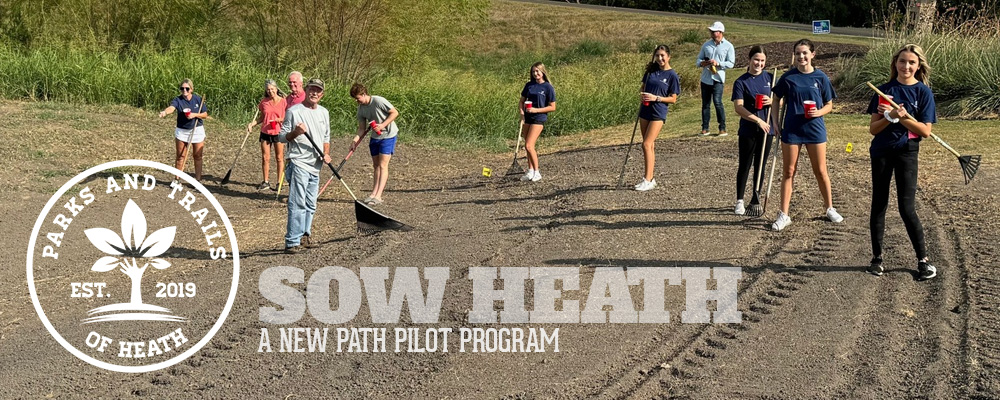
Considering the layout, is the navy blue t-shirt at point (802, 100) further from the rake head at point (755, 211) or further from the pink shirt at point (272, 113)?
the pink shirt at point (272, 113)

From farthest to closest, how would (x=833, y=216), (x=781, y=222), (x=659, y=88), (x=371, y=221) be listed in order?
(x=659, y=88)
(x=371, y=221)
(x=833, y=216)
(x=781, y=222)

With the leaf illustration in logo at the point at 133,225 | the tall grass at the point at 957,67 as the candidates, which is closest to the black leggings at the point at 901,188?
the leaf illustration in logo at the point at 133,225

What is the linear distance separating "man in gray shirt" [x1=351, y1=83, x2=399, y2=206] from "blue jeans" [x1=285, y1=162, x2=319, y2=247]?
6.12 ft

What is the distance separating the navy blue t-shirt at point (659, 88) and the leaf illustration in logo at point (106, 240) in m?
5.88

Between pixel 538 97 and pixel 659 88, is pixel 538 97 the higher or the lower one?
the lower one

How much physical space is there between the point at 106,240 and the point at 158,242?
517 millimetres

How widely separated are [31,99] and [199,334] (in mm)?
12487

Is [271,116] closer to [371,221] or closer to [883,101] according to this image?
[371,221]

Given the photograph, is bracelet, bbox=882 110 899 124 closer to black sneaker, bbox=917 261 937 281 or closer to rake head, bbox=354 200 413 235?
black sneaker, bbox=917 261 937 281

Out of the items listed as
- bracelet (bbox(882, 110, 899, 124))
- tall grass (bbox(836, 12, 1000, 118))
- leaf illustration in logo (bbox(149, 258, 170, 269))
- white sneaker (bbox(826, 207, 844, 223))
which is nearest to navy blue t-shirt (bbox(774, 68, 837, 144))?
white sneaker (bbox(826, 207, 844, 223))

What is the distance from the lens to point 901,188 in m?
7.98

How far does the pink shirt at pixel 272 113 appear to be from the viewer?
12727mm

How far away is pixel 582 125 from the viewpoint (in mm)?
20109

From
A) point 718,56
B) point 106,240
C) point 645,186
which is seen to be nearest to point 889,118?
point 645,186
